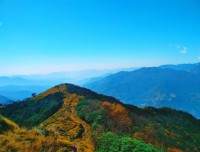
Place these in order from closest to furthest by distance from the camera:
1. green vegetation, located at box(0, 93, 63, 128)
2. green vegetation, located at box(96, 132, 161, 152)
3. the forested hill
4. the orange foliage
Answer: the forested hill < green vegetation, located at box(96, 132, 161, 152) < the orange foliage < green vegetation, located at box(0, 93, 63, 128)

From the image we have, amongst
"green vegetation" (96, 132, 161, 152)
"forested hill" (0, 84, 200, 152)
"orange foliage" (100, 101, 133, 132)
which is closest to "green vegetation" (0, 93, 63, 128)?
"forested hill" (0, 84, 200, 152)

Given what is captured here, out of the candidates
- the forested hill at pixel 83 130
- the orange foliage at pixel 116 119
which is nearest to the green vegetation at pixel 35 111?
the forested hill at pixel 83 130

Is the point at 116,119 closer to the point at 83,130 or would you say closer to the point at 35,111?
the point at 83,130

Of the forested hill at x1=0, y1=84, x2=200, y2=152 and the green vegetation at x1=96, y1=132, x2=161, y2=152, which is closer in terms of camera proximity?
the forested hill at x1=0, y1=84, x2=200, y2=152

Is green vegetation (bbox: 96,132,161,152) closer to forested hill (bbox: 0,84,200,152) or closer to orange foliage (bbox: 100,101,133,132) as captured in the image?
forested hill (bbox: 0,84,200,152)

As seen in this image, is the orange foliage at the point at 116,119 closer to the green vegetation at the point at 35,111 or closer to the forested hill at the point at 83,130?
the forested hill at the point at 83,130

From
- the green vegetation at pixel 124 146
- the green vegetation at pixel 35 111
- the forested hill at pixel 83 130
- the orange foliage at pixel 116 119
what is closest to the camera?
the forested hill at pixel 83 130

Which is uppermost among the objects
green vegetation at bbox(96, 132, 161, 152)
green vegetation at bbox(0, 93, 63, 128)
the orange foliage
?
green vegetation at bbox(96, 132, 161, 152)

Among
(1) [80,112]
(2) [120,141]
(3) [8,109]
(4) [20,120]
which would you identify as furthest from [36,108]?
(2) [120,141]

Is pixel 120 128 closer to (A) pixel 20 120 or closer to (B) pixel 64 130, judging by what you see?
(B) pixel 64 130
